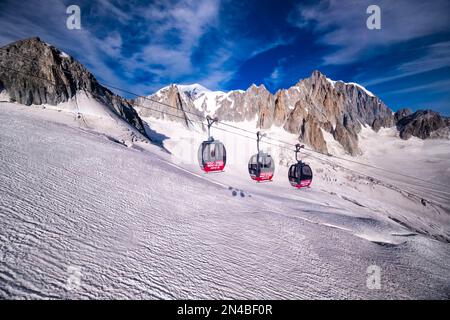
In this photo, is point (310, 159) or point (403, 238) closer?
point (403, 238)

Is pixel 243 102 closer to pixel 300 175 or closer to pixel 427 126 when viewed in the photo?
pixel 300 175

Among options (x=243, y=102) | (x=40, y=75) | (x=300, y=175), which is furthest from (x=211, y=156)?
(x=243, y=102)

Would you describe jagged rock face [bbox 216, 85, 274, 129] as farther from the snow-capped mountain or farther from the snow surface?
the snow surface

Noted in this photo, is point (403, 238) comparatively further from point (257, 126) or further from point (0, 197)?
point (257, 126)

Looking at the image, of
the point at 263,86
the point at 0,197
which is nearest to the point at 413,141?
the point at 263,86

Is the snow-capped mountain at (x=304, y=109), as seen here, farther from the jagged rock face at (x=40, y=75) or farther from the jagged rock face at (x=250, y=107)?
the jagged rock face at (x=40, y=75)

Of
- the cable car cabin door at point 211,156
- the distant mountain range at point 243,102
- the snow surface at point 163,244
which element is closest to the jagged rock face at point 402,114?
the distant mountain range at point 243,102

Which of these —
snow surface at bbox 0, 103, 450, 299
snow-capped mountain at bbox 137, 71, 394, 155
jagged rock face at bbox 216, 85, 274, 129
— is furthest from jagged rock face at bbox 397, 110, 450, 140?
snow surface at bbox 0, 103, 450, 299
